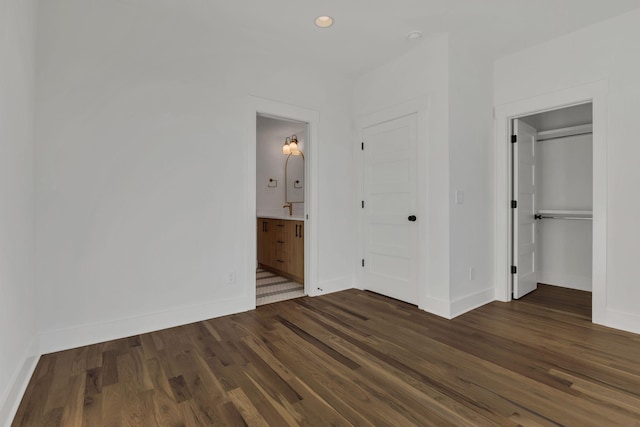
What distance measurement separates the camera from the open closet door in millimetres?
3652

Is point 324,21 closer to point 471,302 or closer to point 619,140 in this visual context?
point 619,140

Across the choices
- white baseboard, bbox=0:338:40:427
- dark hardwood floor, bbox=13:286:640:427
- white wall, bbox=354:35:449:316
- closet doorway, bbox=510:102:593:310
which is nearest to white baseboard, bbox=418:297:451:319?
white wall, bbox=354:35:449:316

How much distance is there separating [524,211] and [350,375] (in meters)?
3.07

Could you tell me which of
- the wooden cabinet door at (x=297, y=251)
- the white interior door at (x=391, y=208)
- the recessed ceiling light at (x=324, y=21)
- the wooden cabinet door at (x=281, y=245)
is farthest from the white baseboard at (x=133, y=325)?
the recessed ceiling light at (x=324, y=21)

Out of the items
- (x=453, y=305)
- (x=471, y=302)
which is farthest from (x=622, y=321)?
(x=453, y=305)

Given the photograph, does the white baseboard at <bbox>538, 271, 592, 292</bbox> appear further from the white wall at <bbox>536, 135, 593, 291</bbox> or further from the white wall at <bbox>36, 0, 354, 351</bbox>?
the white wall at <bbox>36, 0, 354, 351</bbox>

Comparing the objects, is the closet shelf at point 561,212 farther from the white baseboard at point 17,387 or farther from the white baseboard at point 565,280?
the white baseboard at point 17,387

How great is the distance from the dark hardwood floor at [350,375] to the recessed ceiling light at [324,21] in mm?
2740

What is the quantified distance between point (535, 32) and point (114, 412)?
175 inches

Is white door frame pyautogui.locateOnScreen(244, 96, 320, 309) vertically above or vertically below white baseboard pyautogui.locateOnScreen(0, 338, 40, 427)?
above

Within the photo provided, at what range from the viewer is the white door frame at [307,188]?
3281 mm

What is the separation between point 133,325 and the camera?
2.67 m

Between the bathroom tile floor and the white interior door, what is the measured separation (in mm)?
923

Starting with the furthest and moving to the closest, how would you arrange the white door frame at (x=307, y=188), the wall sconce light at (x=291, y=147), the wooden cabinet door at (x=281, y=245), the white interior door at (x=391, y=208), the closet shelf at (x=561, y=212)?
1. the wall sconce light at (x=291, y=147)
2. the wooden cabinet door at (x=281, y=245)
3. the closet shelf at (x=561, y=212)
4. the white interior door at (x=391, y=208)
5. the white door frame at (x=307, y=188)
